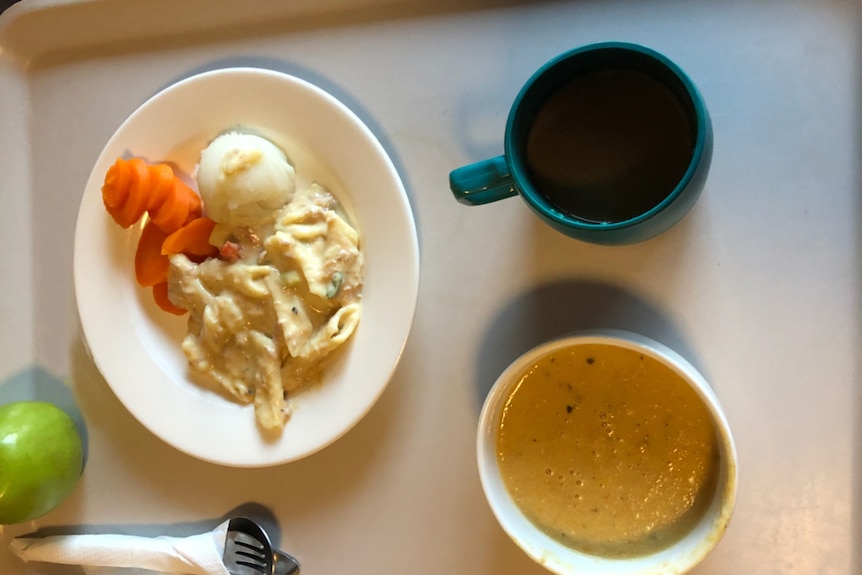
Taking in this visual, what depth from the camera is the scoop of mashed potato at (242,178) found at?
107 cm

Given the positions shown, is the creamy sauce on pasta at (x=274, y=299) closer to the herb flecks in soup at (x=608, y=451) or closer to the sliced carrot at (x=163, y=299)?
the sliced carrot at (x=163, y=299)

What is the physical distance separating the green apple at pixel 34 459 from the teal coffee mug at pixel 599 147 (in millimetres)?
729

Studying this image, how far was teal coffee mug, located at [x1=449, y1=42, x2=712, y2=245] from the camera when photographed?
3.00ft

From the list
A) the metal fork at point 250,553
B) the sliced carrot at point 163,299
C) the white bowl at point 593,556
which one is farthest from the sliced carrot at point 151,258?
the white bowl at point 593,556

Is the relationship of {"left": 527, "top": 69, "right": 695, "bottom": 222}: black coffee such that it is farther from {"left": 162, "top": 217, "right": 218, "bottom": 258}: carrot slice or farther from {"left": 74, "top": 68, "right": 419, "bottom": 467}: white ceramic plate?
{"left": 162, "top": 217, "right": 218, "bottom": 258}: carrot slice

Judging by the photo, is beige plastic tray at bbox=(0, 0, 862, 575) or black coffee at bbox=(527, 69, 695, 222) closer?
black coffee at bbox=(527, 69, 695, 222)

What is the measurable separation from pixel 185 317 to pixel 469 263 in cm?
45

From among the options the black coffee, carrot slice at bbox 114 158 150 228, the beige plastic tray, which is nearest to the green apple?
the beige plastic tray

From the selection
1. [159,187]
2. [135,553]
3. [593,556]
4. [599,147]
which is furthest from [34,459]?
[599,147]

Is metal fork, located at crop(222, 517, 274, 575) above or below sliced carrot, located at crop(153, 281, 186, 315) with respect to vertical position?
below

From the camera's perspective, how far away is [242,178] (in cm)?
107

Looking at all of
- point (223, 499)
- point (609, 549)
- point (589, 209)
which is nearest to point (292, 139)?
point (589, 209)

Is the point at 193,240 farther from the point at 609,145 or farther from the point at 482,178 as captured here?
the point at 609,145

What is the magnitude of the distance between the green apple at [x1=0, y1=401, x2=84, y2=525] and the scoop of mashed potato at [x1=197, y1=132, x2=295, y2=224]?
411 millimetres
